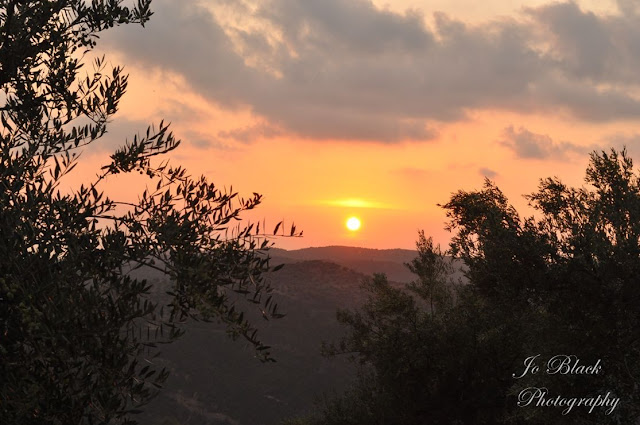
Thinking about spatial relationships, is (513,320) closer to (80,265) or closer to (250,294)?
(250,294)

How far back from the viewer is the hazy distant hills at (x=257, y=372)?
8712 cm

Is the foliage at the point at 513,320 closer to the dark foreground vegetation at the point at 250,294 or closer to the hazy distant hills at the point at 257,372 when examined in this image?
the dark foreground vegetation at the point at 250,294

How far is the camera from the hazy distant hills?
87125 millimetres

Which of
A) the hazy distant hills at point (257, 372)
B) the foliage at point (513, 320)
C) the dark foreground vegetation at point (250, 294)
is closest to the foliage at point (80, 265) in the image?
the dark foreground vegetation at point (250, 294)

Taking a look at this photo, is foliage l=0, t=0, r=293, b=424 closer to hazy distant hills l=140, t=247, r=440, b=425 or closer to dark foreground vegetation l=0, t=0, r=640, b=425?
dark foreground vegetation l=0, t=0, r=640, b=425

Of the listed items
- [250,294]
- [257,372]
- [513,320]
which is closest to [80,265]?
[250,294]

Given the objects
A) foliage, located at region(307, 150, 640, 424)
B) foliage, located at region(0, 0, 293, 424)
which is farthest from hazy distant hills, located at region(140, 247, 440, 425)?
foliage, located at region(0, 0, 293, 424)

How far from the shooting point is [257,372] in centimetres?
10188

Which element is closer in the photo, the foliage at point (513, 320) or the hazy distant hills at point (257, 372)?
the foliage at point (513, 320)

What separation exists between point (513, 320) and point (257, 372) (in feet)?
262

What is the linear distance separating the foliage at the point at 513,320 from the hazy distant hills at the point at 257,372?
47461mm

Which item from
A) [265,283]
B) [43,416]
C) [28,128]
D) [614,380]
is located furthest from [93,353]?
[614,380]

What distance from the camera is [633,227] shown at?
20.9 meters

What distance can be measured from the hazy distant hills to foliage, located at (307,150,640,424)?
Answer: 4746 cm
